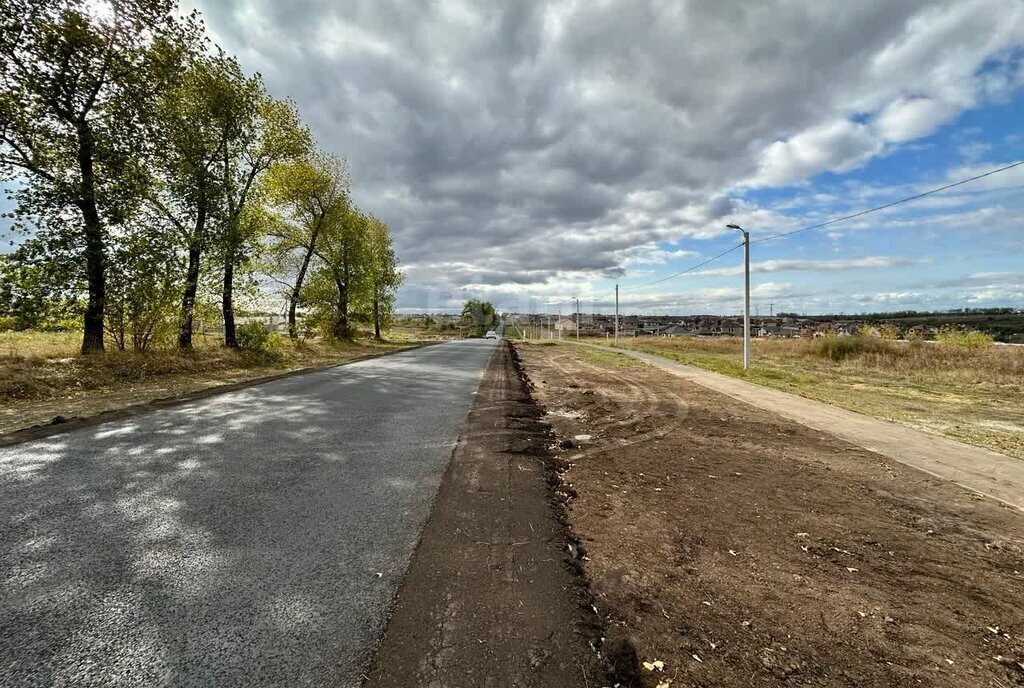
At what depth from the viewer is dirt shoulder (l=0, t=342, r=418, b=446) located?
22.7ft

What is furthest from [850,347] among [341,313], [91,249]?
[91,249]

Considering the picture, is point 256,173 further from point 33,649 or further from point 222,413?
point 33,649

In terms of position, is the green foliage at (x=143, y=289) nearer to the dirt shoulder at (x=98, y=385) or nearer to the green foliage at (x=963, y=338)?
the dirt shoulder at (x=98, y=385)

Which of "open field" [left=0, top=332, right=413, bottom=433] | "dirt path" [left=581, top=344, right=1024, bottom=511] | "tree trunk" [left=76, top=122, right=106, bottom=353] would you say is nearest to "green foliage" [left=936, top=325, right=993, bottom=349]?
"dirt path" [left=581, top=344, right=1024, bottom=511]

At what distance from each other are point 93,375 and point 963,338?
43.8 m

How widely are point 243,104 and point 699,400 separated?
20.9 meters

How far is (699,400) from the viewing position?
11.5 meters

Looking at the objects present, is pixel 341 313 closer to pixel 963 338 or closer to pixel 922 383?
pixel 922 383

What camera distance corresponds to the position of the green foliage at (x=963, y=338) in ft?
90.9

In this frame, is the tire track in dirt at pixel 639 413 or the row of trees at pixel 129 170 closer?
the tire track in dirt at pixel 639 413

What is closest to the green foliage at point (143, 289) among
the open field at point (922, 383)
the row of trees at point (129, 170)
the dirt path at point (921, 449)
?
the row of trees at point (129, 170)

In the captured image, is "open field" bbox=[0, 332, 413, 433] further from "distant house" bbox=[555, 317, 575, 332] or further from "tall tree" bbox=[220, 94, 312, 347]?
"distant house" bbox=[555, 317, 575, 332]

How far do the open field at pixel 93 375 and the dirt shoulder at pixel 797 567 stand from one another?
8.62 m

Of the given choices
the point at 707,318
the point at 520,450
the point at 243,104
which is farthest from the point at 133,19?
the point at 707,318
